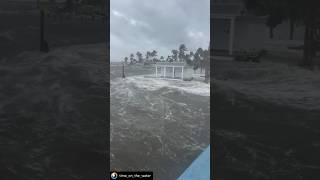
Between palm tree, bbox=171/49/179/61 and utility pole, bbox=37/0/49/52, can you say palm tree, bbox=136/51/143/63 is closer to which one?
palm tree, bbox=171/49/179/61

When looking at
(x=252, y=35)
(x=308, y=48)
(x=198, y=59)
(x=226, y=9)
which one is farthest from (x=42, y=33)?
(x=308, y=48)

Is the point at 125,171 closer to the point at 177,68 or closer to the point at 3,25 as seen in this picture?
the point at 177,68

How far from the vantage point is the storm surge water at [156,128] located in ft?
Answer: 14.0

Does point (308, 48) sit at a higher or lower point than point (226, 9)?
lower

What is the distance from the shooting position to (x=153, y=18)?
4320 mm

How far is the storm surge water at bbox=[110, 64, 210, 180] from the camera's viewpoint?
4.27 metres

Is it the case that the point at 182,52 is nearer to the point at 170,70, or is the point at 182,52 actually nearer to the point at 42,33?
the point at 170,70

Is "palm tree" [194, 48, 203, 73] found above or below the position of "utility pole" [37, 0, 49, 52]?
below

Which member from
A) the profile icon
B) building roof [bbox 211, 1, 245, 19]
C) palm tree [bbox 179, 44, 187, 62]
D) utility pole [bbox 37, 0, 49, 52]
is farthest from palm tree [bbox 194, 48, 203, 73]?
utility pole [bbox 37, 0, 49, 52]

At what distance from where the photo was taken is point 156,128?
170 inches

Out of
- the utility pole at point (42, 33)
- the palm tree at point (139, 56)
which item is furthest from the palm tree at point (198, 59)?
the utility pole at point (42, 33)

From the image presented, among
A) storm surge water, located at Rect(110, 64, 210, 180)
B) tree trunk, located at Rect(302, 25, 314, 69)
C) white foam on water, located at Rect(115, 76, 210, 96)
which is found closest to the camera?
tree trunk, located at Rect(302, 25, 314, 69)

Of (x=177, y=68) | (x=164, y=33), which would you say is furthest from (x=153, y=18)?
(x=177, y=68)

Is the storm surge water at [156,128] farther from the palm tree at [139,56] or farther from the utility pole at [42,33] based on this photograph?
the utility pole at [42,33]
